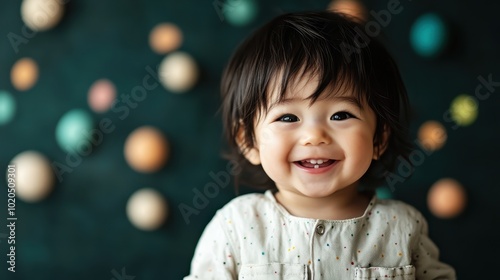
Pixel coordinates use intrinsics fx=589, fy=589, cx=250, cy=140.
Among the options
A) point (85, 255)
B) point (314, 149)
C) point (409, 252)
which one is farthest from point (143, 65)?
point (409, 252)

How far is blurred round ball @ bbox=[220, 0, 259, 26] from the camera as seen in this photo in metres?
1.18

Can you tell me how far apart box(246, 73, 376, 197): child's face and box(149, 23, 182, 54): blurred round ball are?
0.41 m

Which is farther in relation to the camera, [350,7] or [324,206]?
[350,7]

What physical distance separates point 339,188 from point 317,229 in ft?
0.22

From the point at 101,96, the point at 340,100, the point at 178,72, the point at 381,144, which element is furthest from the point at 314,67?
the point at 101,96

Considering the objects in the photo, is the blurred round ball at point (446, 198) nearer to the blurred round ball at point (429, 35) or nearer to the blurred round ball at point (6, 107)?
the blurred round ball at point (429, 35)

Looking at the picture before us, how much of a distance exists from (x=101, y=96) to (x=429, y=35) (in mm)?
666

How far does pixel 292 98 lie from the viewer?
0.81m

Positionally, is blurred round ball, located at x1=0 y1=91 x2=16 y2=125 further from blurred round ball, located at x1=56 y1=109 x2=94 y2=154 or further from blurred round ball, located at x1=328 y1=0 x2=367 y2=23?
blurred round ball, located at x1=328 y1=0 x2=367 y2=23

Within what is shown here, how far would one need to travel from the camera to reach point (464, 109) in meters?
1.22

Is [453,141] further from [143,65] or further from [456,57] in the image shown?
[143,65]

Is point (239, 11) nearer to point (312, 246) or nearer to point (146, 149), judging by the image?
point (146, 149)

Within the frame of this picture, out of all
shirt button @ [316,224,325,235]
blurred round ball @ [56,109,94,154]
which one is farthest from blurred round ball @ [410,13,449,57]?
blurred round ball @ [56,109,94,154]

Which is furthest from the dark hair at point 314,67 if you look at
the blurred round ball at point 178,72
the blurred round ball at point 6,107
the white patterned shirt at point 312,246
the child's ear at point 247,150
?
the blurred round ball at point 6,107
